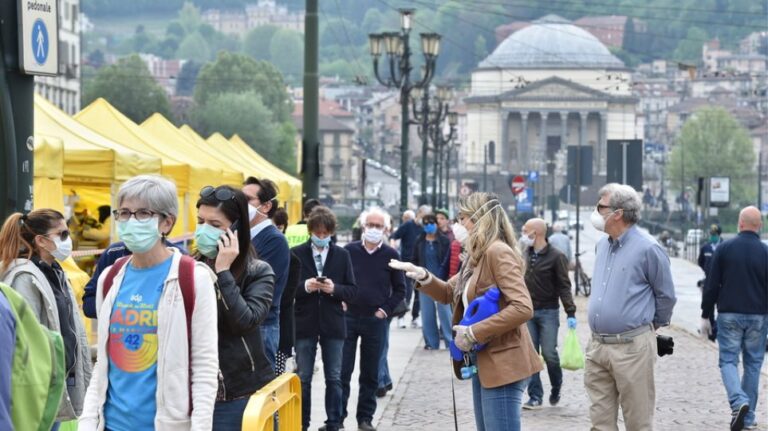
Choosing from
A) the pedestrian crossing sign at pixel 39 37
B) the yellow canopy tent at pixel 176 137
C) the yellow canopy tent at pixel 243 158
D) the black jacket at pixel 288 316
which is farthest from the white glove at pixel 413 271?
the yellow canopy tent at pixel 243 158

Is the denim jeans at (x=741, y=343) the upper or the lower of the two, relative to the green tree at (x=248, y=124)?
lower

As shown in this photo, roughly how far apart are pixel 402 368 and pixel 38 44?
962 centimetres

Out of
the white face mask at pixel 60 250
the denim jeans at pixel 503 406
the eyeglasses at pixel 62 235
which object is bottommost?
the denim jeans at pixel 503 406

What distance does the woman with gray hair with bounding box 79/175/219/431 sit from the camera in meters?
5.84

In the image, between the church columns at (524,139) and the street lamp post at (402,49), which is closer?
the street lamp post at (402,49)

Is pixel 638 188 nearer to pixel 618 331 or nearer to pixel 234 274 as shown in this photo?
pixel 618 331

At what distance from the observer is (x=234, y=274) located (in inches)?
257

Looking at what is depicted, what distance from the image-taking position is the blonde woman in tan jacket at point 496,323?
317 inches

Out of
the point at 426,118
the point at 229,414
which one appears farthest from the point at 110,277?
the point at 426,118

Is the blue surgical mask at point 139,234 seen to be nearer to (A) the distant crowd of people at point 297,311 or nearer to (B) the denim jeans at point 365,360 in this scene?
(A) the distant crowd of people at point 297,311

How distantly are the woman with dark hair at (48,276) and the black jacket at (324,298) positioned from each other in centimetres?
326

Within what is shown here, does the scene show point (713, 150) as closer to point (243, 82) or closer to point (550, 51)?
point (243, 82)

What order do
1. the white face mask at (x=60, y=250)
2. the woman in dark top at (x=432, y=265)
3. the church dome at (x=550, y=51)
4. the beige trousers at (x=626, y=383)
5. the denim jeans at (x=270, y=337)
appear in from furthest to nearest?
the church dome at (x=550, y=51) → the woman in dark top at (x=432, y=265) → the beige trousers at (x=626, y=383) → the denim jeans at (x=270, y=337) → the white face mask at (x=60, y=250)

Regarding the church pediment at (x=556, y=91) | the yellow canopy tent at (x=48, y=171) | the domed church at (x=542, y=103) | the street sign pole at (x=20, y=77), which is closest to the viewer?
the street sign pole at (x=20, y=77)
